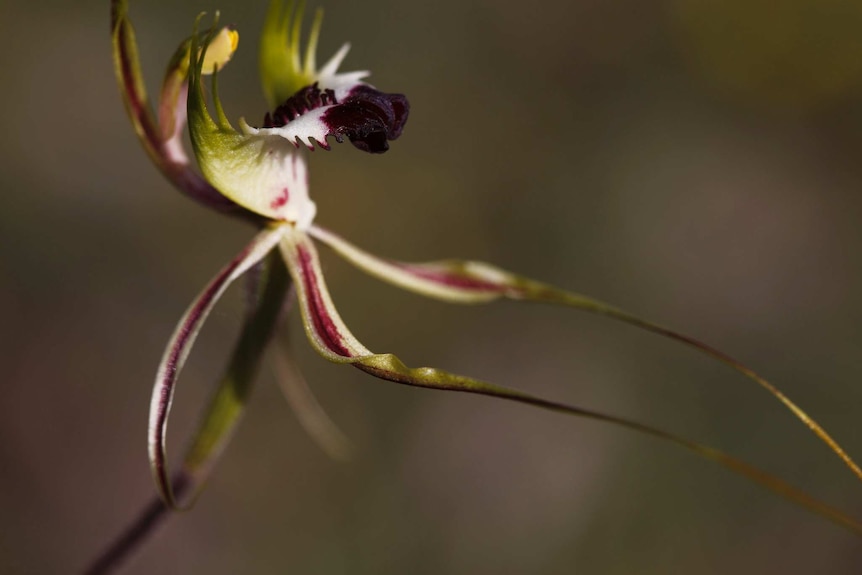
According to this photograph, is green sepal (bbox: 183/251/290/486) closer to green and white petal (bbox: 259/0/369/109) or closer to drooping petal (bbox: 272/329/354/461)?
green and white petal (bbox: 259/0/369/109)

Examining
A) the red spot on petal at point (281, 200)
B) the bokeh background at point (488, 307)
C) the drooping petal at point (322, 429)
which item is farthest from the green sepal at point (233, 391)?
the bokeh background at point (488, 307)

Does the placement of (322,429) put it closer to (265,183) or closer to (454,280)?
(454,280)

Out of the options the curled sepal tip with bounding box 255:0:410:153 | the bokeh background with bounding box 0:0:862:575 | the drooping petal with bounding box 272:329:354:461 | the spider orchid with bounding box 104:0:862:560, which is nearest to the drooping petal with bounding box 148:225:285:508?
the spider orchid with bounding box 104:0:862:560

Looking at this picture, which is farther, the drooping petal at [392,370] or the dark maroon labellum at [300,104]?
the dark maroon labellum at [300,104]

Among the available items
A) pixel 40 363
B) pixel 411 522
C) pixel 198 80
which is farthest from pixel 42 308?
pixel 198 80

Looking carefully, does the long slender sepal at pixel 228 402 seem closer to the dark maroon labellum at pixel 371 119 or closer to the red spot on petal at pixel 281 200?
the red spot on petal at pixel 281 200

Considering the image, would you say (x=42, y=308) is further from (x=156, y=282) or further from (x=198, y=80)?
(x=198, y=80)

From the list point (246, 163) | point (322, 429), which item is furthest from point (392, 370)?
point (322, 429)
